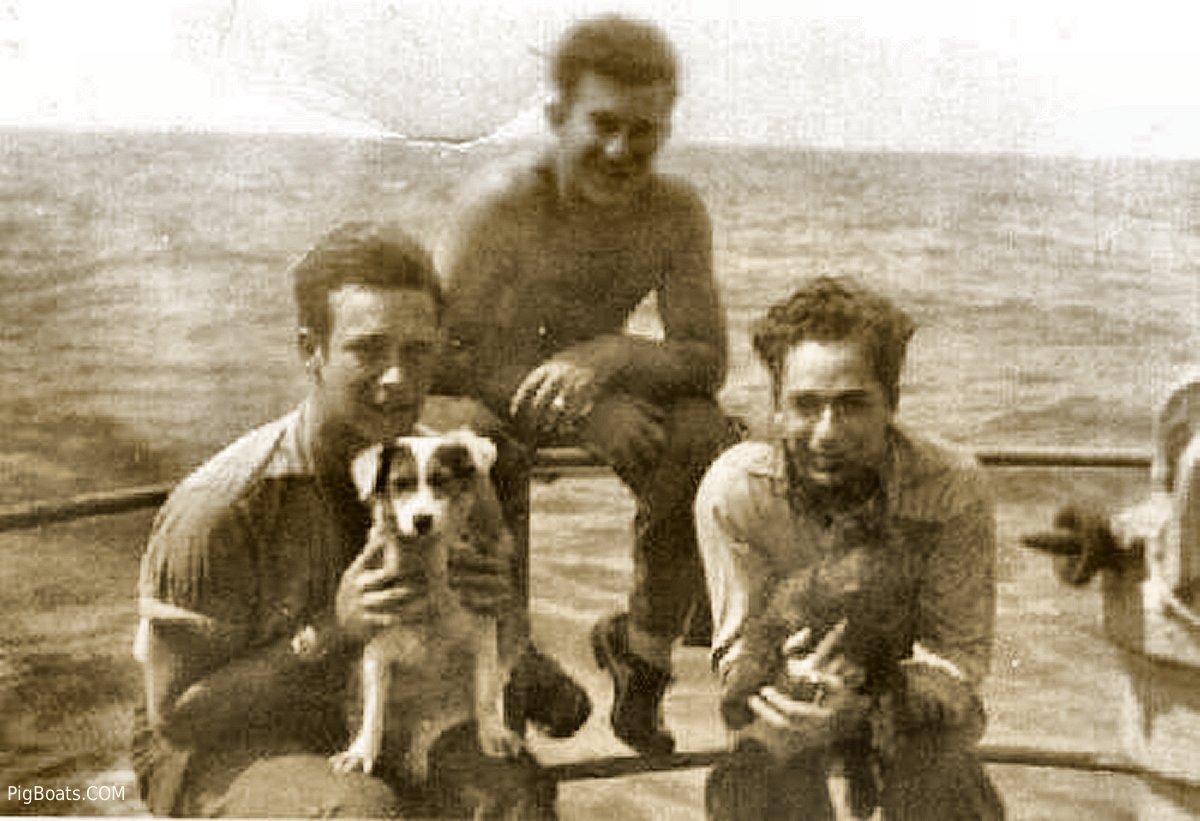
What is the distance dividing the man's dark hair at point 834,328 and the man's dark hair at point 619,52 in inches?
26.0

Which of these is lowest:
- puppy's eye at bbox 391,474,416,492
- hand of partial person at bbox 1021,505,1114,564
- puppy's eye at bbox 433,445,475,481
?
hand of partial person at bbox 1021,505,1114,564

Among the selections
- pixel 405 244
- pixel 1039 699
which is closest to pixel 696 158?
pixel 405 244

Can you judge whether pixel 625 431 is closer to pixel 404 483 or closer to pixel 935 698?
pixel 404 483

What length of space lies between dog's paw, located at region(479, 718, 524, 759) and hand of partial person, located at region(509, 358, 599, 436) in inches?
29.9

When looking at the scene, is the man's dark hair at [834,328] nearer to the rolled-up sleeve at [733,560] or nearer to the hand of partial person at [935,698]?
the rolled-up sleeve at [733,560]

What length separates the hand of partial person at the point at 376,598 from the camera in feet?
18.2

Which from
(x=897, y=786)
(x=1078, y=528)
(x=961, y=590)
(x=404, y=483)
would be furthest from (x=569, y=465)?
(x=1078, y=528)

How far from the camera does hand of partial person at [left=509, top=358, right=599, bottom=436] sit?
5.59 meters

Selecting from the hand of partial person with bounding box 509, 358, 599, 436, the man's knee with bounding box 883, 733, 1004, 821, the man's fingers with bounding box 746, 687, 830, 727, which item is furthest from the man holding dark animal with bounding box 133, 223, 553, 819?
the man's knee with bounding box 883, 733, 1004, 821

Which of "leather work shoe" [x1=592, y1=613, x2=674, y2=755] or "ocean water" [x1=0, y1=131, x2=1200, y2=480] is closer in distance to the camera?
"ocean water" [x1=0, y1=131, x2=1200, y2=480]

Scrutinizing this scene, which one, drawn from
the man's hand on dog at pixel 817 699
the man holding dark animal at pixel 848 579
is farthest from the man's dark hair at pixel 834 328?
the man's hand on dog at pixel 817 699

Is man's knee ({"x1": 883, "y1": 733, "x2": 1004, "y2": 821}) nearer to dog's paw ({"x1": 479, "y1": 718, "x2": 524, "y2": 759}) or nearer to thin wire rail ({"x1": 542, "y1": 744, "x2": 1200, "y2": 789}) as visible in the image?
thin wire rail ({"x1": 542, "y1": 744, "x2": 1200, "y2": 789})

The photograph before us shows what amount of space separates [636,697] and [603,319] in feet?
3.18

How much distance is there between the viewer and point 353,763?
554 centimetres
